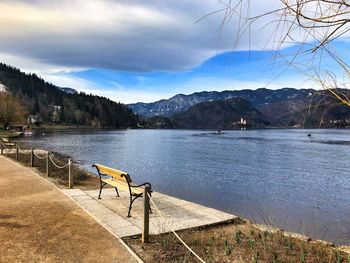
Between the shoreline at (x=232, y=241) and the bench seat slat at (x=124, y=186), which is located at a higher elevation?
the bench seat slat at (x=124, y=186)

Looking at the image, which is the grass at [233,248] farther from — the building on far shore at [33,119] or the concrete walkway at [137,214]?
the building on far shore at [33,119]

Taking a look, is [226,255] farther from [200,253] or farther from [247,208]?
[247,208]

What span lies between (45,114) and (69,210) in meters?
193

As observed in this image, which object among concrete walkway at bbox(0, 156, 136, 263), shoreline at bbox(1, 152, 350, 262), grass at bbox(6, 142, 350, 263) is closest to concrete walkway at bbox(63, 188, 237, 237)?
shoreline at bbox(1, 152, 350, 262)

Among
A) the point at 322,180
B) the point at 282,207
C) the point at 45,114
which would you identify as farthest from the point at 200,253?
the point at 45,114

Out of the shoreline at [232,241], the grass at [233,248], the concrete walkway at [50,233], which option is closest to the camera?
the concrete walkway at [50,233]

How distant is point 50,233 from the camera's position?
7.23m

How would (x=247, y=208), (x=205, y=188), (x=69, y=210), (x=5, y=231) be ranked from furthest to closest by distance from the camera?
(x=205, y=188) < (x=247, y=208) < (x=69, y=210) < (x=5, y=231)

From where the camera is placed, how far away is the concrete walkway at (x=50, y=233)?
6.07 meters

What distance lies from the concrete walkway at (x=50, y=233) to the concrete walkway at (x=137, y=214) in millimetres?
335

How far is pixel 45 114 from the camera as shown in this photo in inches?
7392

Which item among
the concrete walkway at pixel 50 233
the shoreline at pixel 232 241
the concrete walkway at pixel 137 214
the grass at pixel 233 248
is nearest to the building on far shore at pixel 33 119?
the concrete walkway at pixel 50 233

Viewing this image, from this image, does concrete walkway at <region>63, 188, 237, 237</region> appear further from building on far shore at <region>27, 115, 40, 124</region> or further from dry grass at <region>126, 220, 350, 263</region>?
building on far shore at <region>27, 115, 40, 124</region>

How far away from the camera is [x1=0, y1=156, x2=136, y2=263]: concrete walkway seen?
6.07m
